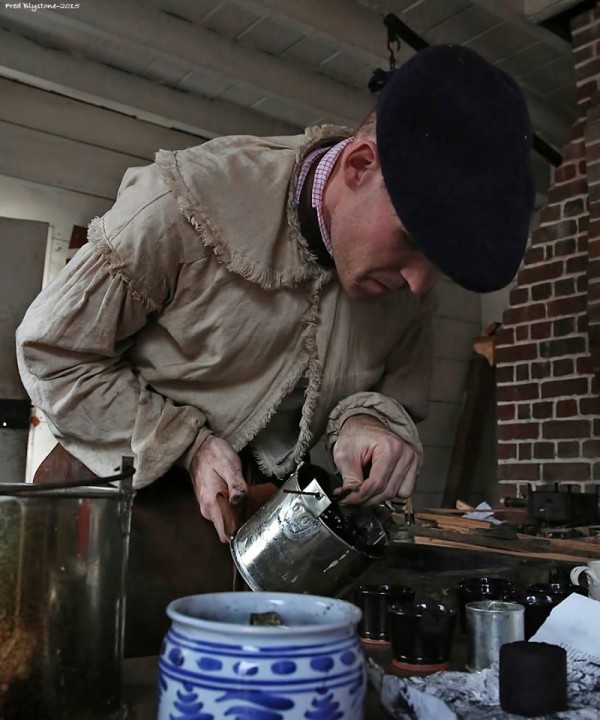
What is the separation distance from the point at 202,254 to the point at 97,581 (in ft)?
1.99

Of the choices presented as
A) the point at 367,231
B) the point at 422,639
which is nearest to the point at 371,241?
the point at 367,231

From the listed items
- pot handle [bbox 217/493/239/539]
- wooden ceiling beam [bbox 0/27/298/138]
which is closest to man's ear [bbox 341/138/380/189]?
pot handle [bbox 217/493/239/539]

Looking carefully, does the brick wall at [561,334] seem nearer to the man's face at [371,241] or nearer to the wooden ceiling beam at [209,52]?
the wooden ceiling beam at [209,52]

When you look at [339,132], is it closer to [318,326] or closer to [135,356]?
[318,326]

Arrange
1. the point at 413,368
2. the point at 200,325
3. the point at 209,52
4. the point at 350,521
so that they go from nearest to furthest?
the point at 350,521
the point at 200,325
the point at 413,368
the point at 209,52

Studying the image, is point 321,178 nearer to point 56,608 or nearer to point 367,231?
point 367,231

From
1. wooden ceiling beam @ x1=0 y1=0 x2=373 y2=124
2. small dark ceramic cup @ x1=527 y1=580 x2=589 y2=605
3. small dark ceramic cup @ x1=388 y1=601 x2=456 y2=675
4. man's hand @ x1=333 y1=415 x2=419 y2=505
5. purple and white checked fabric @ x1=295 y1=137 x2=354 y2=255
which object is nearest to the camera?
small dark ceramic cup @ x1=388 y1=601 x2=456 y2=675

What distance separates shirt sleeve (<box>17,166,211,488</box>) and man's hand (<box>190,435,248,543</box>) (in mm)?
30

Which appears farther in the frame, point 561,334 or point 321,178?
point 561,334

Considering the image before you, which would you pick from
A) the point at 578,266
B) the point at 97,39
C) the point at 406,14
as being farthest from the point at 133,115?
the point at 578,266

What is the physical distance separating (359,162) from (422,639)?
24.9 inches

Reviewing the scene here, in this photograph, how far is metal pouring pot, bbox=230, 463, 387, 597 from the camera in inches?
32.0

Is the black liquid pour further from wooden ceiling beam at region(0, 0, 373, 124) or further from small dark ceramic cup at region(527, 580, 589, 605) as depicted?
wooden ceiling beam at region(0, 0, 373, 124)

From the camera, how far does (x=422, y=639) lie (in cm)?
76
